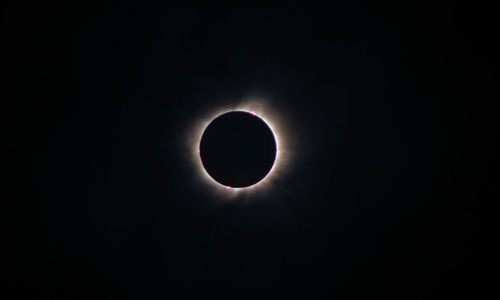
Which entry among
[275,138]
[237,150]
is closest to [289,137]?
[275,138]

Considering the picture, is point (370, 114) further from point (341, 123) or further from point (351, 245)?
point (351, 245)

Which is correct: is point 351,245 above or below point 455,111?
below

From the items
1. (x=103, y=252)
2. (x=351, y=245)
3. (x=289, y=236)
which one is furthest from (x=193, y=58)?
(x=351, y=245)

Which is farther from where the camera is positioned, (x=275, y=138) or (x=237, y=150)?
(x=275, y=138)

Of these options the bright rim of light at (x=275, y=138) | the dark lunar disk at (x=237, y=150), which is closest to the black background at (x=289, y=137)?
the bright rim of light at (x=275, y=138)

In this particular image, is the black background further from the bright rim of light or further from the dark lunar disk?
the dark lunar disk

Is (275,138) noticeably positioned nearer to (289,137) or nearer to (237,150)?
(289,137)
